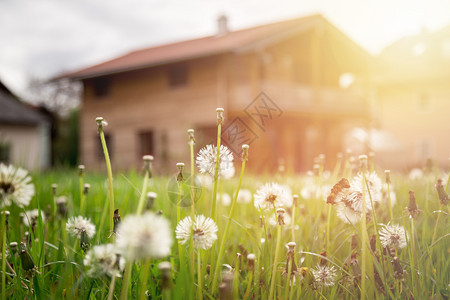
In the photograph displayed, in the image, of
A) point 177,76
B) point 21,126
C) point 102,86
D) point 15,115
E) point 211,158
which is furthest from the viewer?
point 21,126

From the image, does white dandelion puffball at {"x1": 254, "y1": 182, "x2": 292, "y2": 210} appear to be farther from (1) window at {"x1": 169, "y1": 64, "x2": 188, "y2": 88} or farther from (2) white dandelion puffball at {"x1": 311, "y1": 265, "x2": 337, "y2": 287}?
(1) window at {"x1": 169, "y1": 64, "x2": 188, "y2": 88}

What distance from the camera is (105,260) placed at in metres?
0.93

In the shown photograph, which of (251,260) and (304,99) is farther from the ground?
(304,99)

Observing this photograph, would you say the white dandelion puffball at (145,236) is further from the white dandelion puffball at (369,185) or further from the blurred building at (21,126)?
the blurred building at (21,126)

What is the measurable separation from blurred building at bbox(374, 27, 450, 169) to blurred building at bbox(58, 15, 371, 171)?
18.4ft

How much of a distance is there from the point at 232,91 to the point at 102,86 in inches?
364

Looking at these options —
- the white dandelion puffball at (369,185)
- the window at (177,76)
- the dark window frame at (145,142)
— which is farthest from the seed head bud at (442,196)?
the dark window frame at (145,142)

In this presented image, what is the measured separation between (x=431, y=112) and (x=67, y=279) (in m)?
31.6

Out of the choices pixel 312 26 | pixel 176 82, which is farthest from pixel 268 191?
pixel 176 82

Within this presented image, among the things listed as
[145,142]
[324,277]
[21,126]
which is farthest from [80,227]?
[21,126]

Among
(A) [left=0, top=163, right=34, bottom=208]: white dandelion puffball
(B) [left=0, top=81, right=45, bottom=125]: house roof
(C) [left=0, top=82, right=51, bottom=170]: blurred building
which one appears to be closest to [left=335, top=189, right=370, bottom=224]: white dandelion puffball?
(A) [left=0, top=163, right=34, bottom=208]: white dandelion puffball

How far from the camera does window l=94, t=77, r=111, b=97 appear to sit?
2370cm

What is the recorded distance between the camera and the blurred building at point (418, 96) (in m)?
28.8

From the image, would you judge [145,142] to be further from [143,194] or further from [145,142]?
[143,194]
